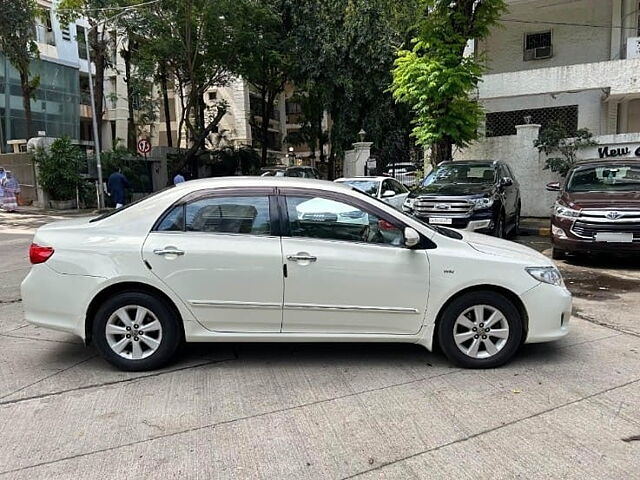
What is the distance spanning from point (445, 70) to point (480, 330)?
32.8 ft

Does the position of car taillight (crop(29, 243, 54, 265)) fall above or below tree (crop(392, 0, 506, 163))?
below

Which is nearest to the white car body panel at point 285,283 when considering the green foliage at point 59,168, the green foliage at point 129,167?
the green foliage at point 59,168

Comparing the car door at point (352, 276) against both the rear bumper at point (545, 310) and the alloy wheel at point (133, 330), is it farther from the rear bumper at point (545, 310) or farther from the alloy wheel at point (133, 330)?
the alloy wheel at point (133, 330)

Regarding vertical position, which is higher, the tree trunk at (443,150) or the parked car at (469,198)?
the tree trunk at (443,150)

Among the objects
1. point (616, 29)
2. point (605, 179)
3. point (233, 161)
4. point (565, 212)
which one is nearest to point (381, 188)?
point (605, 179)

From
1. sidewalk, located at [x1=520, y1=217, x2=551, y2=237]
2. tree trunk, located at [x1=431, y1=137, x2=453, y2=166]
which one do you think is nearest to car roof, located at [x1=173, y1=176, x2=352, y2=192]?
sidewalk, located at [x1=520, y1=217, x2=551, y2=237]

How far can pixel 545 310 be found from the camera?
14.6 ft

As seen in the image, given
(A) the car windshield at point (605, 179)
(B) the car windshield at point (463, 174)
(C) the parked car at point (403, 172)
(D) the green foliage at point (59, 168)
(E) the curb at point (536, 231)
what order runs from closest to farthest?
(A) the car windshield at point (605, 179), (B) the car windshield at point (463, 174), (E) the curb at point (536, 231), (D) the green foliage at point (59, 168), (C) the parked car at point (403, 172)

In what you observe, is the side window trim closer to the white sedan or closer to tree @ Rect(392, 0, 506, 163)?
the white sedan

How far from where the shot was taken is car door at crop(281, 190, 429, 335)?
172 inches

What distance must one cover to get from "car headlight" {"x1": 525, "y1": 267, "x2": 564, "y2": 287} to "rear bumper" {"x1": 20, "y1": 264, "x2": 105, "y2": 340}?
3.50 meters

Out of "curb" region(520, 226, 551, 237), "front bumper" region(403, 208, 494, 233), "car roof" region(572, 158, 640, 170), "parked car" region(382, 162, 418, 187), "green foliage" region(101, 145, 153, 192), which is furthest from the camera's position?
"parked car" region(382, 162, 418, 187)

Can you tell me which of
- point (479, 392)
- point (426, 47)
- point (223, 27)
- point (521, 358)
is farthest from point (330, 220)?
point (223, 27)

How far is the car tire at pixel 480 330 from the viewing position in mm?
4441
